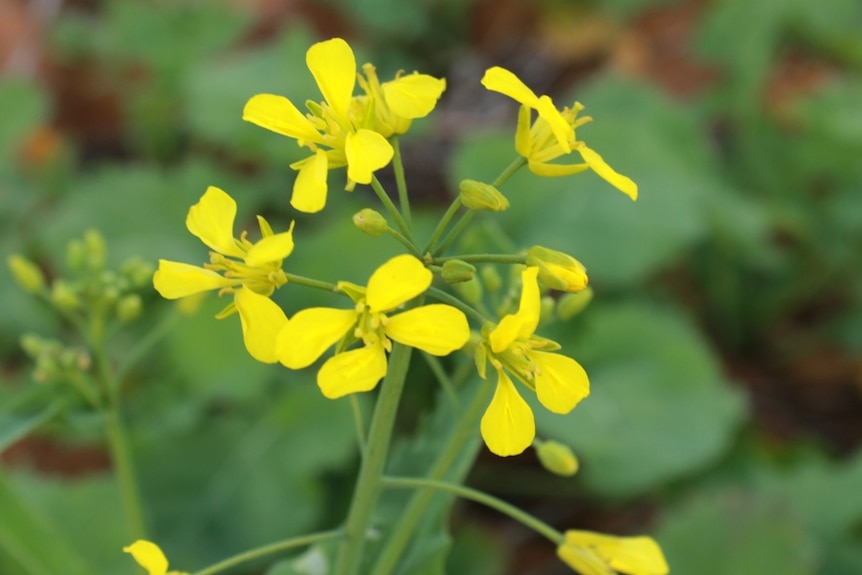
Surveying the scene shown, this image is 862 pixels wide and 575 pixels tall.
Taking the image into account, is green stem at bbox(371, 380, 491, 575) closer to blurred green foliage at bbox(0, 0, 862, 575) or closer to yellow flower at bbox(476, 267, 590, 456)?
blurred green foliage at bbox(0, 0, 862, 575)

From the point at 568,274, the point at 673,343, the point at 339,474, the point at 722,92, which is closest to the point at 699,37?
the point at 722,92

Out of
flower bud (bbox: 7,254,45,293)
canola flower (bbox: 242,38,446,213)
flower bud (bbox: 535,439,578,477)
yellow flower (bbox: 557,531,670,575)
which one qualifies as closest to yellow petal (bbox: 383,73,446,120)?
canola flower (bbox: 242,38,446,213)

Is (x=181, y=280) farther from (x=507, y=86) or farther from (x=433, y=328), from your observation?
(x=507, y=86)

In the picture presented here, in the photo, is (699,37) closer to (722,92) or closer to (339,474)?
(722,92)

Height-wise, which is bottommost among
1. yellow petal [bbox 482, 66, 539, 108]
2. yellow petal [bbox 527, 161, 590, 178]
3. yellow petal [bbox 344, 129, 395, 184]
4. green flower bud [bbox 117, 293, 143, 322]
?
green flower bud [bbox 117, 293, 143, 322]

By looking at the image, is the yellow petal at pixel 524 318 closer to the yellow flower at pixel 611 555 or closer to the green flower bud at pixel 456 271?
the green flower bud at pixel 456 271

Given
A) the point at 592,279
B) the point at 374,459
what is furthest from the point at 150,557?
the point at 592,279

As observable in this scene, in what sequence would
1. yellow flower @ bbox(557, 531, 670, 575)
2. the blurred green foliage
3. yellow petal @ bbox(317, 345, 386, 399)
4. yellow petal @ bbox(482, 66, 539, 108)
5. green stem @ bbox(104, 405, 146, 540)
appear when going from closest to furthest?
yellow petal @ bbox(317, 345, 386, 399), yellow petal @ bbox(482, 66, 539, 108), yellow flower @ bbox(557, 531, 670, 575), green stem @ bbox(104, 405, 146, 540), the blurred green foliage
